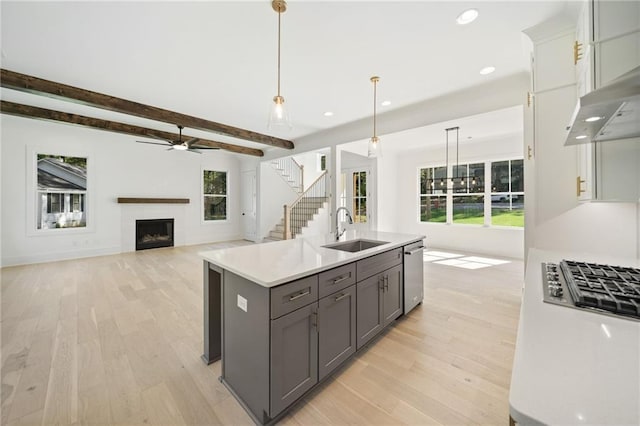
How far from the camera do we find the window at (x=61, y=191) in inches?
219

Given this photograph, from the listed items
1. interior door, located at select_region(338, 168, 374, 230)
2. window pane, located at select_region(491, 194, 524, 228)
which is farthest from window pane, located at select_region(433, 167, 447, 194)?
interior door, located at select_region(338, 168, 374, 230)

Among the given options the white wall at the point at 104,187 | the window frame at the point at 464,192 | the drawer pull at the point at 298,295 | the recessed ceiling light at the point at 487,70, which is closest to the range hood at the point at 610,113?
the drawer pull at the point at 298,295

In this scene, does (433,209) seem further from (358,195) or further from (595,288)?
(595,288)

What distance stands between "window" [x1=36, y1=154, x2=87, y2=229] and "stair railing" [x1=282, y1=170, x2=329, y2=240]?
16.4ft

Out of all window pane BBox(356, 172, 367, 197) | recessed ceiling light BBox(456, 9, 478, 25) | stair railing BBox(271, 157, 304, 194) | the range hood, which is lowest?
the range hood

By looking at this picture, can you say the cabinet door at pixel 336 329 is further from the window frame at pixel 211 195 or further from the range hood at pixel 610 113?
the window frame at pixel 211 195

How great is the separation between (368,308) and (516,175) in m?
5.74

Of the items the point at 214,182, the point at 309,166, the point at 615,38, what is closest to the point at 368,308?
the point at 615,38

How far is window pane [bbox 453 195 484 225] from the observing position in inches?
247

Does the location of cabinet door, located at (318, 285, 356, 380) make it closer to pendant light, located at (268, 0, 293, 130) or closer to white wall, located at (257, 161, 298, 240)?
pendant light, located at (268, 0, 293, 130)

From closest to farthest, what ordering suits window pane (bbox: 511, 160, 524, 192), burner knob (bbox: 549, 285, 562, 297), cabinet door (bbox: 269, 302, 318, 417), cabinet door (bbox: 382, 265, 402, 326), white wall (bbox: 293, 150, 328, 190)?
burner knob (bbox: 549, 285, 562, 297) < cabinet door (bbox: 269, 302, 318, 417) < cabinet door (bbox: 382, 265, 402, 326) < window pane (bbox: 511, 160, 524, 192) < white wall (bbox: 293, 150, 328, 190)

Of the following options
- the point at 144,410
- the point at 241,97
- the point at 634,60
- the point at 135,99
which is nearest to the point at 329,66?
the point at 241,97

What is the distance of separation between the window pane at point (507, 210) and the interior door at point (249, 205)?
6916 millimetres

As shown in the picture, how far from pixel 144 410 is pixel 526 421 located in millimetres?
2102
